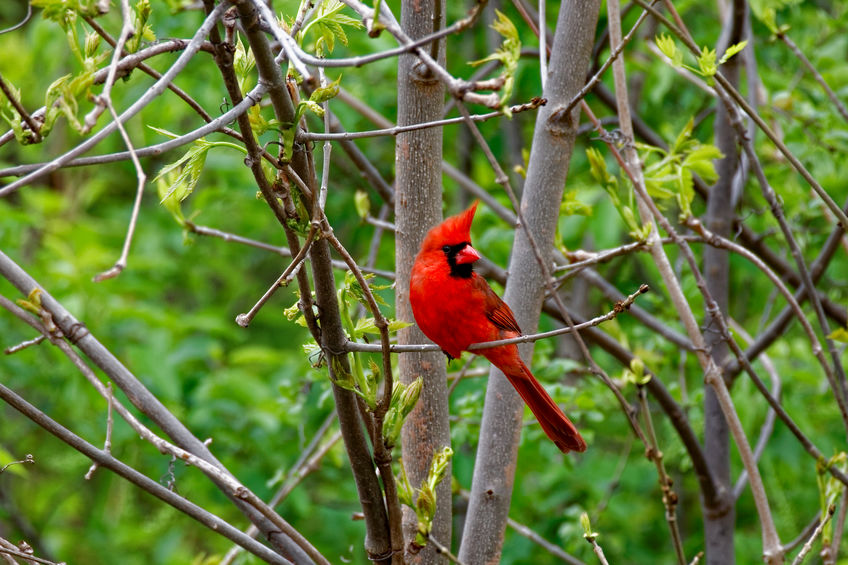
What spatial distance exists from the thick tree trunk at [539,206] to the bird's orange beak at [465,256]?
0.65 ft

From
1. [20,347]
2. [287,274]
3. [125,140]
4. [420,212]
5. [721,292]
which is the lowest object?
[20,347]

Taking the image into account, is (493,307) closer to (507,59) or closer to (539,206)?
(539,206)

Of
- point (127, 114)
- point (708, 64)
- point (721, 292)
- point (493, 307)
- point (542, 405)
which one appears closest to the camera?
point (127, 114)

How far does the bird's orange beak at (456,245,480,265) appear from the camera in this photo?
2492 mm

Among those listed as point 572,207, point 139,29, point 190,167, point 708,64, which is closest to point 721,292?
point 572,207

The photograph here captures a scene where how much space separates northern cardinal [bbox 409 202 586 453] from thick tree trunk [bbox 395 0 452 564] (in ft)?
0.19

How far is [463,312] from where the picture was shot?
2477 mm

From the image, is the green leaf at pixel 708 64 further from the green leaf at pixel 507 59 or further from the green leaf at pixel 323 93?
the green leaf at pixel 323 93

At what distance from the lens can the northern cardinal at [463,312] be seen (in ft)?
7.45

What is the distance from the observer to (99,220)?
6906mm

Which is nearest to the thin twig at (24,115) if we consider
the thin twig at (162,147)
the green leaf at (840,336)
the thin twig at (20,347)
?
the thin twig at (162,147)

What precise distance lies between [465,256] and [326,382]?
0.89 metres

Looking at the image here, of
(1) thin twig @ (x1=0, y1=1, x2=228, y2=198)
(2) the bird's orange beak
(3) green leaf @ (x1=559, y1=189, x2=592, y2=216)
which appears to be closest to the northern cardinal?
(2) the bird's orange beak

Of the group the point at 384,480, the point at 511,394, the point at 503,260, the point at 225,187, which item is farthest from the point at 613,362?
the point at 384,480
